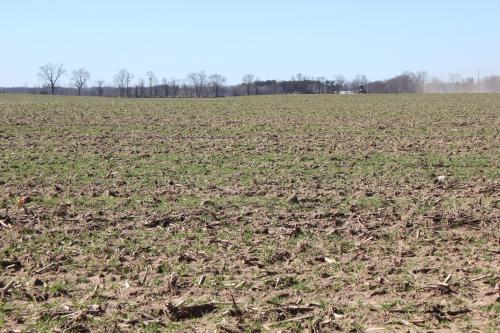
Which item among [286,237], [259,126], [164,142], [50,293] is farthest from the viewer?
[259,126]

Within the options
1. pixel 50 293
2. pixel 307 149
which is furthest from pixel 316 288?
pixel 307 149

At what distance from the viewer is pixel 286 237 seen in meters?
7.66

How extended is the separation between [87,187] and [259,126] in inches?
597

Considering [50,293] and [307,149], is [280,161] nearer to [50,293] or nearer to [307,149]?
[307,149]

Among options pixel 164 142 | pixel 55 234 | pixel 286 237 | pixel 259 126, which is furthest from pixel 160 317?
pixel 259 126

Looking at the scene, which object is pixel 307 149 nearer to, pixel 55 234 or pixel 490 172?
pixel 490 172

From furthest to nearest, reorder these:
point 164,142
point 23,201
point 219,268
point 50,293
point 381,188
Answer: point 164,142, point 381,188, point 23,201, point 219,268, point 50,293

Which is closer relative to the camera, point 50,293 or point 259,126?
point 50,293

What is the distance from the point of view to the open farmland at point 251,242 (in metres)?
5.30

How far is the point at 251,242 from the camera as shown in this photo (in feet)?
24.5

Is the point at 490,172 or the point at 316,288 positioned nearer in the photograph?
the point at 316,288

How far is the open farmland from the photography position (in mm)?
5305

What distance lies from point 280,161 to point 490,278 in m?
8.92

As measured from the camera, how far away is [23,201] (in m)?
9.71
